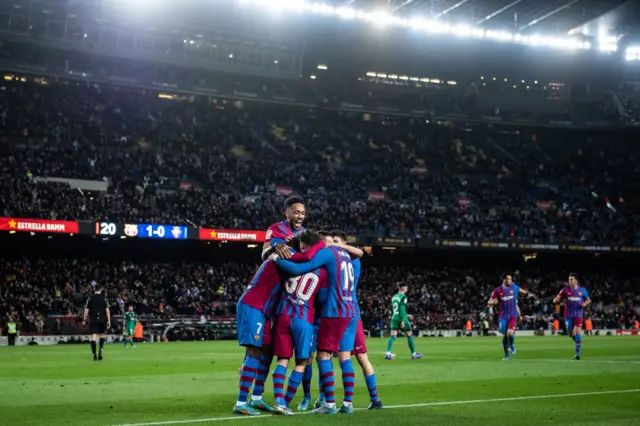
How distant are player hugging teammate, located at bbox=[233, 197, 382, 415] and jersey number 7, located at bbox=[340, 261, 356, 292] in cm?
1

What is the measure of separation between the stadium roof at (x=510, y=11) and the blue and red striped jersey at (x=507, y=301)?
3736 cm

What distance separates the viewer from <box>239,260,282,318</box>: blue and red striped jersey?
11.5 meters

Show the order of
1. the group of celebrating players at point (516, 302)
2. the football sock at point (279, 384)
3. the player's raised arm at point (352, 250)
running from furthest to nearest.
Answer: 1. the group of celebrating players at point (516, 302)
2. the player's raised arm at point (352, 250)
3. the football sock at point (279, 384)

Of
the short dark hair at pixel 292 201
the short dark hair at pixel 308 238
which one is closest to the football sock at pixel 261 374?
the short dark hair at pixel 308 238

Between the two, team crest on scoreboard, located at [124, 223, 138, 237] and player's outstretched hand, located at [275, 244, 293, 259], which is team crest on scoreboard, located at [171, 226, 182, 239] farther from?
player's outstretched hand, located at [275, 244, 293, 259]

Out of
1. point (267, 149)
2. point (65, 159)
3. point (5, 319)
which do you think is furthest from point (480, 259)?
point (5, 319)

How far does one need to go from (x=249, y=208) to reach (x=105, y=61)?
17.1 metres

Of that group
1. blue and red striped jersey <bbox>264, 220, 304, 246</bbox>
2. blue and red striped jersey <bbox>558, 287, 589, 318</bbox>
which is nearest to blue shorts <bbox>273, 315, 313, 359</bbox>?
blue and red striped jersey <bbox>264, 220, 304, 246</bbox>

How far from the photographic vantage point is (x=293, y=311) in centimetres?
1154

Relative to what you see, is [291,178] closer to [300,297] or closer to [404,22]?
[404,22]

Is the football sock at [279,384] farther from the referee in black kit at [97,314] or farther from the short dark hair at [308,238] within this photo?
the referee in black kit at [97,314]

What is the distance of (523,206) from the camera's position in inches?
2825

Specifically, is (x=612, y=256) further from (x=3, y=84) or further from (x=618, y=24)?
(x=3, y=84)

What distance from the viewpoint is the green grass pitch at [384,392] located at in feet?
37.1
